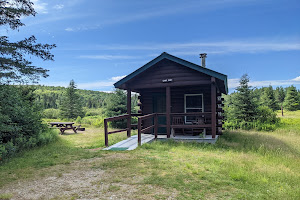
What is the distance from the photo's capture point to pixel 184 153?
819 cm

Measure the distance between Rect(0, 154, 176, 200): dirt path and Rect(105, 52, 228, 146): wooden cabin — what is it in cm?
413

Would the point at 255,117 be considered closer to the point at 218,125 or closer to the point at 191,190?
the point at 218,125

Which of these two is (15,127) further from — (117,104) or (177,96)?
(117,104)

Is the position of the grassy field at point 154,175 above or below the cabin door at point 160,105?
below

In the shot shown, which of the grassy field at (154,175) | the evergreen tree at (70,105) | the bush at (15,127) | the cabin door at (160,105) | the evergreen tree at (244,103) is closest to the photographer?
the grassy field at (154,175)

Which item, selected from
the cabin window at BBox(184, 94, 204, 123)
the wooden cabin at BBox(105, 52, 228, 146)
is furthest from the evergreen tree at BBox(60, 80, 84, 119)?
the cabin window at BBox(184, 94, 204, 123)

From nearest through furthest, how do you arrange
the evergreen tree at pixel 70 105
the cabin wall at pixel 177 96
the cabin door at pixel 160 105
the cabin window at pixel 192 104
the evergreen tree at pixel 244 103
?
the cabin wall at pixel 177 96, the cabin window at pixel 192 104, the cabin door at pixel 160 105, the evergreen tree at pixel 244 103, the evergreen tree at pixel 70 105

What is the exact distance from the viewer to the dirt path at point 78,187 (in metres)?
4.44

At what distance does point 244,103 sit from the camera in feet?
67.3

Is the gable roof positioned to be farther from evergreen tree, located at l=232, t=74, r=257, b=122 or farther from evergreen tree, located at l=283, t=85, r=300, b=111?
evergreen tree, located at l=283, t=85, r=300, b=111

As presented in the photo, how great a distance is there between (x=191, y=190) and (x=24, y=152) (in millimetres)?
7638

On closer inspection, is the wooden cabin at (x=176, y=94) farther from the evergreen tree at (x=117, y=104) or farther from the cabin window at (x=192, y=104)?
the evergreen tree at (x=117, y=104)

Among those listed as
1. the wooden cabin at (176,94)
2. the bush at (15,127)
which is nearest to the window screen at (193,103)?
the wooden cabin at (176,94)

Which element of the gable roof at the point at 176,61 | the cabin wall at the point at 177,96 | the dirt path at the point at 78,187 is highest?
the gable roof at the point at 176,61
